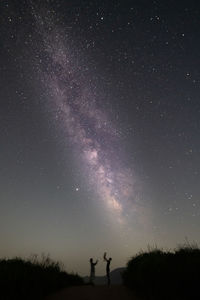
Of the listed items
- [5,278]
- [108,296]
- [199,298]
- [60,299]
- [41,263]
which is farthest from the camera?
[41,263]

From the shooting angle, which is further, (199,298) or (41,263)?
(41,263)

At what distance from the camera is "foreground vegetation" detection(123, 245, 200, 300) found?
8.59 m

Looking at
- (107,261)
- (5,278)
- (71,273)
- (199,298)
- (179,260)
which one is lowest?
(199,298)

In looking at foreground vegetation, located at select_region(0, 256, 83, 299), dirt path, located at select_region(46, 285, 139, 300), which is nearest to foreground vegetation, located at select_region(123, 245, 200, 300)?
dirt path, located at select_region(46, 285, 139, 300)

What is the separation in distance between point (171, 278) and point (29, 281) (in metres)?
4.65

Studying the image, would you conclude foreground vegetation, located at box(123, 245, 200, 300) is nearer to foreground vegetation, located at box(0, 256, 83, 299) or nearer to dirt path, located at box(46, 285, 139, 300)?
dirt path, located at box(46, 285, 139, 300)

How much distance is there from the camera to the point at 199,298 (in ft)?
27.0

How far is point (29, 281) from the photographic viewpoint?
996 cm

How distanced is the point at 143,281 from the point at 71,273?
7070 millimetres

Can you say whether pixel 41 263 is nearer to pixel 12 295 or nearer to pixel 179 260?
pixel 12 295

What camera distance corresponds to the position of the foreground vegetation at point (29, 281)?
883 cm

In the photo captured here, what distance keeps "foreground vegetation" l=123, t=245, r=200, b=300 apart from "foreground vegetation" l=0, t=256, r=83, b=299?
11.3 ft

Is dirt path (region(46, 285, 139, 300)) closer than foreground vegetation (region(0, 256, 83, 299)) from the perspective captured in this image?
No

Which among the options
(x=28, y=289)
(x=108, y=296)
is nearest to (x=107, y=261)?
(x=108, y=296)
